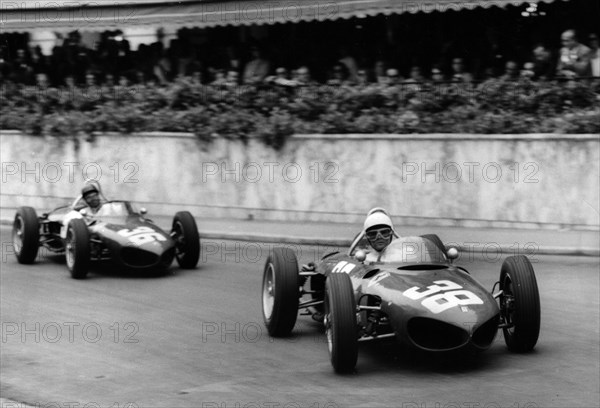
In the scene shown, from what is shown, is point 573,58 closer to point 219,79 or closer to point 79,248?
point 219,79

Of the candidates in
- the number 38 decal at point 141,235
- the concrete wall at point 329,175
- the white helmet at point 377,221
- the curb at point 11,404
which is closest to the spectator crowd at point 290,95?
the concrete wall at point 329,175

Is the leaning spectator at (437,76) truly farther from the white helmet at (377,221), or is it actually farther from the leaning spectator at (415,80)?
the white helmet at (377,221)

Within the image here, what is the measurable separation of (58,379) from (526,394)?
3597 millimetres

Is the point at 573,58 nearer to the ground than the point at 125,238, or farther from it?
farther from it

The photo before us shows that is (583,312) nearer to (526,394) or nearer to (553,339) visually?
(553,339)

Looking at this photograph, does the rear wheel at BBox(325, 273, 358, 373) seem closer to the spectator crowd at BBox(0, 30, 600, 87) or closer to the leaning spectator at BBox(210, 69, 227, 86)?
the spectator crowd at BBox(0, 30, 600, 87)

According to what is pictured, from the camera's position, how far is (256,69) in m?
20.6

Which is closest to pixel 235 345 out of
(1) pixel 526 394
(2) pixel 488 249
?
(1) pixel 526 394

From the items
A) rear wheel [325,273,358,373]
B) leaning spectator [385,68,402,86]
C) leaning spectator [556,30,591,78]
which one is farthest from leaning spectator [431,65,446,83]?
rear wheel [325,273,358,373]

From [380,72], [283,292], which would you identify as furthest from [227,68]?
[283,292]

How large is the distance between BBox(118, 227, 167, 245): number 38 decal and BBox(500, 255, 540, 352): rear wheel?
5284mm

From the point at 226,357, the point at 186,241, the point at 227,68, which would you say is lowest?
the point at 226,357

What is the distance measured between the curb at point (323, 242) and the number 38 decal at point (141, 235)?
335 centimetres

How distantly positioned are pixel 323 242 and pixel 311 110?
11.7 ft
